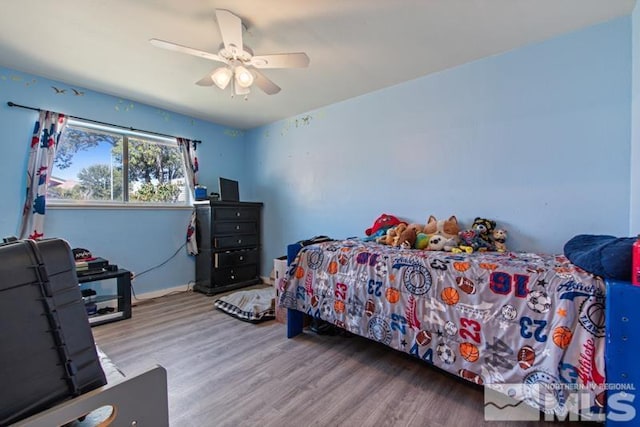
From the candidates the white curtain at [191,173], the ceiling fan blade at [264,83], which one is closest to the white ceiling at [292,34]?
the ceiling fan blade at [264,83]

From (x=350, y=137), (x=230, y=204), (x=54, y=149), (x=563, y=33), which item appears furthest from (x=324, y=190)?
(x=54, y=149)

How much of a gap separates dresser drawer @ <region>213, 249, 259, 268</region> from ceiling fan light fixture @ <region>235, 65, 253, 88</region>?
2195 mm

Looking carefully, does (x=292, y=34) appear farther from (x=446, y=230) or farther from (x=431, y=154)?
(x=446, y=230)

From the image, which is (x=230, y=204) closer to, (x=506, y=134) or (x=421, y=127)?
(x=421, y=127)

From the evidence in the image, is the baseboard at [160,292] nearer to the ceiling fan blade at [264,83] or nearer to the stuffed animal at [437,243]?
the stuffed animal at [437,243]

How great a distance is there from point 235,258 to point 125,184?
1.52m

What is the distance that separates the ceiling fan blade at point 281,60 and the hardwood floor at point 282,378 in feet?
6.68

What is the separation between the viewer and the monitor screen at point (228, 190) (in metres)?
3.61

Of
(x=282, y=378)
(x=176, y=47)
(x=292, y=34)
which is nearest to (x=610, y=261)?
(x=282, y=378)

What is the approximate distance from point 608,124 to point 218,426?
2914 millimetres

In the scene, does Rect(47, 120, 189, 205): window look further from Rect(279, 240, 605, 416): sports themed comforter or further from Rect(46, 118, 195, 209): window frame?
Rect(279, 240, 605, 416): sports themed comforter

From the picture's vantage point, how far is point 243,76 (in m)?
1.93

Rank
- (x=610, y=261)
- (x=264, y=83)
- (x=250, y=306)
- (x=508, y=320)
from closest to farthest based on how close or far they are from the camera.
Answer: (x=610, y=261) → (x=508, y=320) → (x=264, y=83) → (x=250, y=306)

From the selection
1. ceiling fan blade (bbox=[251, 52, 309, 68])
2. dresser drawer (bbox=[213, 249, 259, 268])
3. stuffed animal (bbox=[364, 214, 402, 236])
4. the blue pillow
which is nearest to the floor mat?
dresser drawer (bbox=[213, 249, 259, 268])
